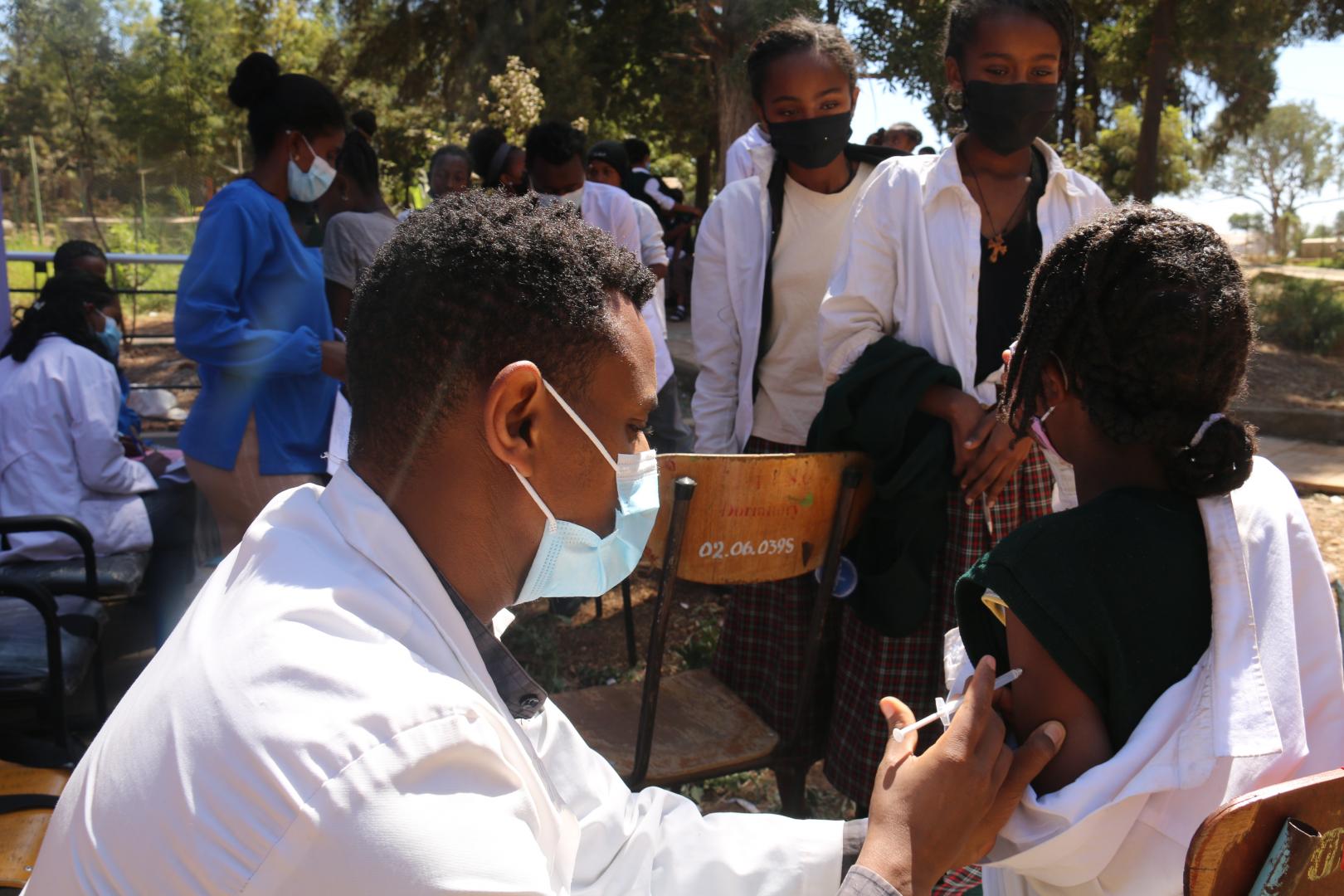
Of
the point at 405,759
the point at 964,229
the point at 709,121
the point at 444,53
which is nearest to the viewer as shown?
the point at 405,759

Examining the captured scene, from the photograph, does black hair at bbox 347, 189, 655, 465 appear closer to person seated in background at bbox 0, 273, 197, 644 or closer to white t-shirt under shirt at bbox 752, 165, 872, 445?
white t-shirt under shirt at bbox 752, 165, 872, 445

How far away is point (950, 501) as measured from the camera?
9.23 ft

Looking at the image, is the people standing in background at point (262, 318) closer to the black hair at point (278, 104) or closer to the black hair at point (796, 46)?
the black hair at point (278, 104)

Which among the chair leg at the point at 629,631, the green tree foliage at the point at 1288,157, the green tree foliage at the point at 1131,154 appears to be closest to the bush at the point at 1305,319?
the green tree foliage at the point at 1131,154

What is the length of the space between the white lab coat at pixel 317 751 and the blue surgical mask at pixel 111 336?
4.06 meters

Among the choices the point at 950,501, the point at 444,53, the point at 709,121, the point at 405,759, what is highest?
the point at 444,53

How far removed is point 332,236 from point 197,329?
926mm

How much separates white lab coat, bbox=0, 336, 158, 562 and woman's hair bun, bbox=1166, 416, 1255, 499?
3.49 meters

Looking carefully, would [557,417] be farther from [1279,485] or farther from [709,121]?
[709,121]

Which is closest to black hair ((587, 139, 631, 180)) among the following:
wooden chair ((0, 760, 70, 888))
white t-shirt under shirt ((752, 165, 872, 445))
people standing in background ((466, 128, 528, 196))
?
people standing in background ((466, 128, 528, 196))

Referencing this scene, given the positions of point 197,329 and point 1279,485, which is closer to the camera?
point 1279,485

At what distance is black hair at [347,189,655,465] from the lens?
1308 mm

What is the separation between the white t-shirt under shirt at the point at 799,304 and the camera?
3354 millimetres

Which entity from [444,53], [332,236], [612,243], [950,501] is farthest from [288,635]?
[444,53]
